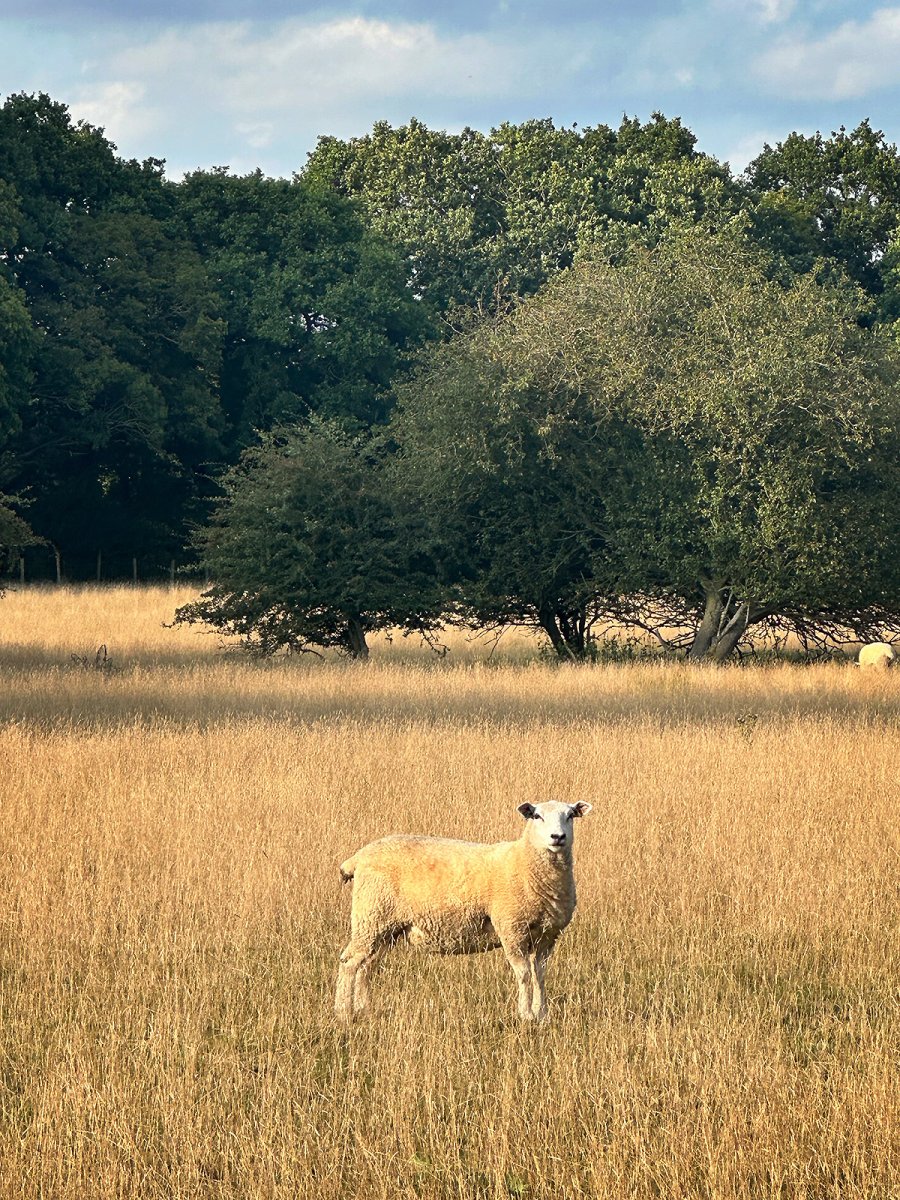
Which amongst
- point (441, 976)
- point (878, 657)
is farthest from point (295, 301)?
point (441, 976)

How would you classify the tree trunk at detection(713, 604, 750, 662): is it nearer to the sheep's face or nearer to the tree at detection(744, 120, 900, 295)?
the sheep's face

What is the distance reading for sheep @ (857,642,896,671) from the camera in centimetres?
2338

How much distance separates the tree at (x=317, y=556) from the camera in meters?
25.6

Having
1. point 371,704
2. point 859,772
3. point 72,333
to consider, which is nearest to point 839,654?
point 371,704

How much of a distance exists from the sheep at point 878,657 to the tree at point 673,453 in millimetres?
1039

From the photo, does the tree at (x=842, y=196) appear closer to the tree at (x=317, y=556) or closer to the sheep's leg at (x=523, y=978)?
the tree at (x=317, y=556)

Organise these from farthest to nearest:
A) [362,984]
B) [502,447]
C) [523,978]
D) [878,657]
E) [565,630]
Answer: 1. [565,630]
2. [502,447]
3. [878,657]
4. [362,984]
5. [523,978]

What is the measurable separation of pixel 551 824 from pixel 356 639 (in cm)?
2025

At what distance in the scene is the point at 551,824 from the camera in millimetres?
6535

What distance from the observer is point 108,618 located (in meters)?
32.6

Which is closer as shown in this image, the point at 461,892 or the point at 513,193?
the point at 461,892

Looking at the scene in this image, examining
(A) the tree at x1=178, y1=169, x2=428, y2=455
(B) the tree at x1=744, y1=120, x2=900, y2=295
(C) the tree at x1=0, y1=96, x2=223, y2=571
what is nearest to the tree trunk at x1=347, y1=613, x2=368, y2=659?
(C) the tree at x1=0, y1=96, x2=223, y2=571

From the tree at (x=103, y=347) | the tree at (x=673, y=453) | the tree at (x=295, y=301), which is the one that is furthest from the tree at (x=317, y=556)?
the tree at (x=295, y=301)

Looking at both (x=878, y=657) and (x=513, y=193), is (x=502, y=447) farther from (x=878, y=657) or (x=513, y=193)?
(x=513, y=193)
